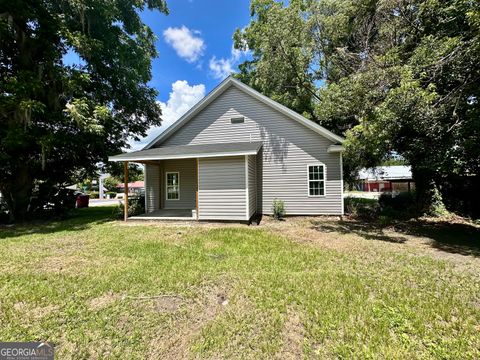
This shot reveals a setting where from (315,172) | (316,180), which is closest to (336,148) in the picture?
(315,172)

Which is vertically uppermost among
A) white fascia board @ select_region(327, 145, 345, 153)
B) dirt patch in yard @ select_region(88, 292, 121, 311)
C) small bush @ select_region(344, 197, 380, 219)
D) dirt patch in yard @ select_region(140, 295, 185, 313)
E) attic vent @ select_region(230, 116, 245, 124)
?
attic vent @ select_region(230, 116, 245, 124)

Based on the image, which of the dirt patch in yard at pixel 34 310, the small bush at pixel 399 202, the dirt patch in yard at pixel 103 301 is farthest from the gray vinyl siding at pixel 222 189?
the small bush at pixel 399 202

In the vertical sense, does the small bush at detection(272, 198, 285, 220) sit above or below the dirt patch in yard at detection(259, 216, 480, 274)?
above

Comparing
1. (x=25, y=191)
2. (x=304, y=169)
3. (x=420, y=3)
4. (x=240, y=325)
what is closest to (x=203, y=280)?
(x=240, y=325)

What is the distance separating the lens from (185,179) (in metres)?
12.8

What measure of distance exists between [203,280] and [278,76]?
43.4 ft

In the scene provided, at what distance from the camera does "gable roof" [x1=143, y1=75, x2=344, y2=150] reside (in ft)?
34.9

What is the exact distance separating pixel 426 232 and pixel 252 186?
6.84 metres

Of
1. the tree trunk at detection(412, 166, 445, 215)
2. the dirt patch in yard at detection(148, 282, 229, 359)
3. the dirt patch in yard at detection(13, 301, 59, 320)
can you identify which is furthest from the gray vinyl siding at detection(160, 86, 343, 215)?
the dirt patch in yard at detection(13, 301, 59, 320)

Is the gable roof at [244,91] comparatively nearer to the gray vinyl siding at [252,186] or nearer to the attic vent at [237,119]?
the attic vent at [237,119]

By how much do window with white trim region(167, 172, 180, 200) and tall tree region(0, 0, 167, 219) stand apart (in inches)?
155

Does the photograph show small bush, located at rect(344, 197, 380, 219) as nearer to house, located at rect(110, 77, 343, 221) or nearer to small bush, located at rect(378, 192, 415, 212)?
small bush, located at rect(378, 192, 415, 212)

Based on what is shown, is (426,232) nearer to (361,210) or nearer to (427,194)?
(361,210)

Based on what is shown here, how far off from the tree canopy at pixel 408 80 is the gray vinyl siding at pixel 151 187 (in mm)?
8907
